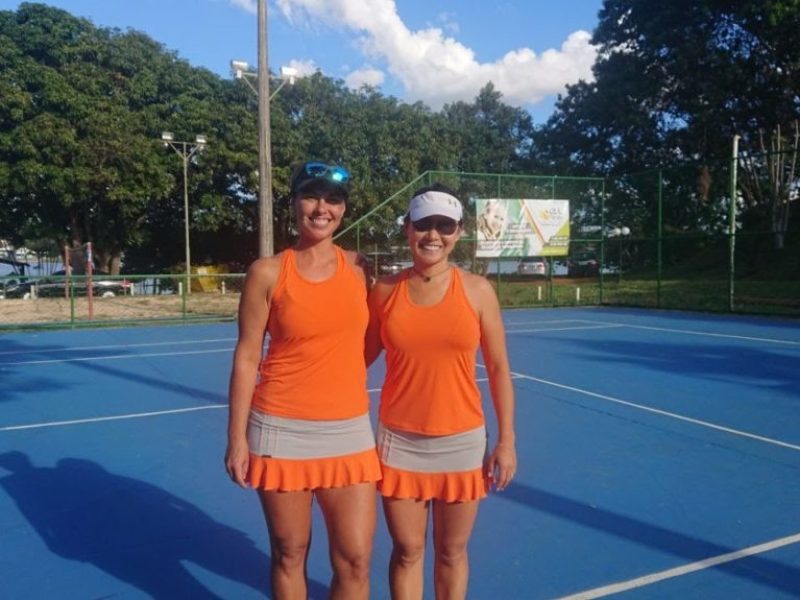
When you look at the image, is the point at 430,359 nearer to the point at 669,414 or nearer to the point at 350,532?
the point at 350,532

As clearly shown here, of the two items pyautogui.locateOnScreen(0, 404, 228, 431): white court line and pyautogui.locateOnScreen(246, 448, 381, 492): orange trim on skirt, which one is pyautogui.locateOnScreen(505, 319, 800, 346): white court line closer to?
pyautogui.locateOnScreen(0, 404, 228, 431): white court line

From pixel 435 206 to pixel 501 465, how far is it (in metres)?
1.01

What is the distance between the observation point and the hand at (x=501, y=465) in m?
2.59

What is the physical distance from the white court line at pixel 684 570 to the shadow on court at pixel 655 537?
0.04 metres

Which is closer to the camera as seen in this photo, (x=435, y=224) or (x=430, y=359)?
(x=430, y=359)

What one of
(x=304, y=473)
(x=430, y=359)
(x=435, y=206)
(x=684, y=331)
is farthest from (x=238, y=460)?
(x=684, y=331)

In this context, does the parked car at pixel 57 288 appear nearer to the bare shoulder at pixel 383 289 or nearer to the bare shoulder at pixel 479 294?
the bare shoulder at pixel 383 289

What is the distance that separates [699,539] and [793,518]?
777mm

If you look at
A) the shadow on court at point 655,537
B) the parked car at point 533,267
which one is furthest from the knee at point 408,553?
the parked car at point 533,267

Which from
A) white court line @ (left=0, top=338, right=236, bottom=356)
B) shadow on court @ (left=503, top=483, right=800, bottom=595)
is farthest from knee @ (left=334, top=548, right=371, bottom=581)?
white court line @ (left=0, top=338, right=236, bottom=356)

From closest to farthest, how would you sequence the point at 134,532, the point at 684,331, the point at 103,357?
1. the point at 134,532
2. the point at 103,357
3. the point at 684,331

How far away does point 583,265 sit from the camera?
81.5ft

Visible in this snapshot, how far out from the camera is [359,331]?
8.27 feet

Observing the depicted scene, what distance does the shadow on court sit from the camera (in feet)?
11.6
